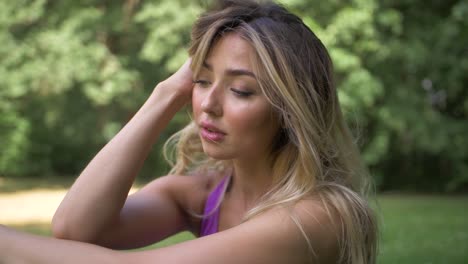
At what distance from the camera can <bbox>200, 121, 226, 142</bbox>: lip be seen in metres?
2.14

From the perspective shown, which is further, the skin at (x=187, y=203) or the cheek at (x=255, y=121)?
the cheek at (x=255, y=121)

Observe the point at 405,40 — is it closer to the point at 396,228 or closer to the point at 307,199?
the point at 396,228

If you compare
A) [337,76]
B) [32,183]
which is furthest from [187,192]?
[32,183]

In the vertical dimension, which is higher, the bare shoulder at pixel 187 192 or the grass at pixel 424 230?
the bare shoulder at pixel 187 192

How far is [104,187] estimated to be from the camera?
2178 mm

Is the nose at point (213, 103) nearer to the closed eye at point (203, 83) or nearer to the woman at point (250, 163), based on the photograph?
the woman at point (250, 163)

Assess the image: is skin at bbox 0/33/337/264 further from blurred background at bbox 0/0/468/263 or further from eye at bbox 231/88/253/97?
blurred background at bbox 0/0/468/263

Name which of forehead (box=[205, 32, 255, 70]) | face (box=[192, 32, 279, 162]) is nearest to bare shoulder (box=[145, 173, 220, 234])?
face (box=[192, 32, 279, 162])

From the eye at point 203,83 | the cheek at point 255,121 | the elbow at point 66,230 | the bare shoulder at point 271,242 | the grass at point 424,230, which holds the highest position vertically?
the eye at point 203,83

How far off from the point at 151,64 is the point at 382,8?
7089 millimetres

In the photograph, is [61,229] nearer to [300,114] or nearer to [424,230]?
[300,114]

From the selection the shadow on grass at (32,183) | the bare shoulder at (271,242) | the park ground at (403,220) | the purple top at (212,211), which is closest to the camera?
the bare shoulder at (271,242)

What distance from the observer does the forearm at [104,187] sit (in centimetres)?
214

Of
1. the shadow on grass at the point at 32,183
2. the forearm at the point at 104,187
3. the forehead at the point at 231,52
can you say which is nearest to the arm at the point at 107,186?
the forearm at the point at 104,187
